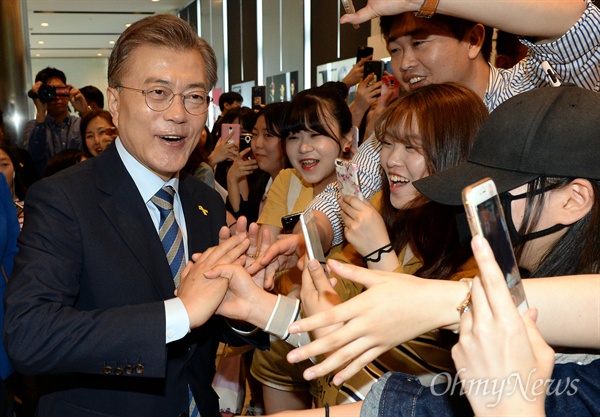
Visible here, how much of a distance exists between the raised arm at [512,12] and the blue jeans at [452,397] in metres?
0.81

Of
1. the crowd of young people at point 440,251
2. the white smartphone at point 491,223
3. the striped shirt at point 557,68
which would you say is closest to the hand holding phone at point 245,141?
the crowd of young people at point 440,251

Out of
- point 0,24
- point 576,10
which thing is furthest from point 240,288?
point 0,24

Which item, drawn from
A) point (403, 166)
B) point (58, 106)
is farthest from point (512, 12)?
point (58, 106)

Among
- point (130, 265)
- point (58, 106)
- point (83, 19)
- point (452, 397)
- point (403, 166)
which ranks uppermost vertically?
point (83, 19)

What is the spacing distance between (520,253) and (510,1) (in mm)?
606

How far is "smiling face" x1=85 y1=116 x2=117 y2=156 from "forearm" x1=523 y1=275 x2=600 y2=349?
138 inches

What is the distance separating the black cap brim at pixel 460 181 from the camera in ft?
3.49

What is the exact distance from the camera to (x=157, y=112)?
5.29ft

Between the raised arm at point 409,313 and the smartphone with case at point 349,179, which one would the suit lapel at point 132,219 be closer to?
the smartphone with case at point 349,179

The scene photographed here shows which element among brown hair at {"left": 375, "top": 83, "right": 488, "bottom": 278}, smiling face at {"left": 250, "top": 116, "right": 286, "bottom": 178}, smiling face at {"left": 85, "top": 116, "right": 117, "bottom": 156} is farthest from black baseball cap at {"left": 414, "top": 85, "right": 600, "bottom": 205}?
smiling face at {"left": 85, "top": 116, "right": 117, "bottom": 156}

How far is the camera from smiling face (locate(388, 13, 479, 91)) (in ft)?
6.72

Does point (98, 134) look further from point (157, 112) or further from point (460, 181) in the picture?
point (460, 181)

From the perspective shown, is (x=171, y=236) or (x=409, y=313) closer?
(x=409, y=313)

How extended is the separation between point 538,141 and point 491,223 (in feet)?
1.22
